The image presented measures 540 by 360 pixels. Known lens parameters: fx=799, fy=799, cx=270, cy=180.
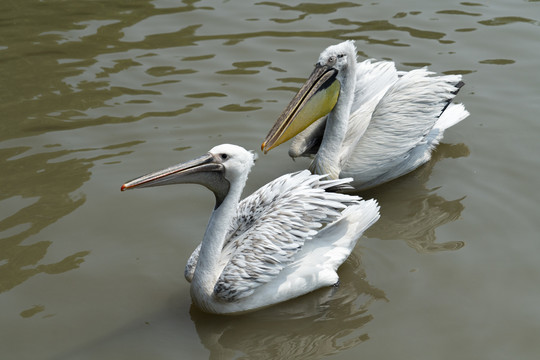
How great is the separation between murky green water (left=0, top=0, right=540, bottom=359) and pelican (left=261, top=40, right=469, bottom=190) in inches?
11.3

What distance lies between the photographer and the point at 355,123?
6.52 metres

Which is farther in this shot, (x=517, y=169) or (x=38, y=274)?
(x=517, y=169)

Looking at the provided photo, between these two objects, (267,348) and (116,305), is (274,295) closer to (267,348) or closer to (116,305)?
(267,348)

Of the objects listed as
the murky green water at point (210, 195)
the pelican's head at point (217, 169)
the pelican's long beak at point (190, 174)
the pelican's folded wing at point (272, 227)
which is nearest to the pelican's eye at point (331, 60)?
the murky green water at point (210, 195)

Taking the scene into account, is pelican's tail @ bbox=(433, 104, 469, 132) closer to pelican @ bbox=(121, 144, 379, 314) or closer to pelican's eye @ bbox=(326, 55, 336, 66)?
pelican's eye @ bbox=(326, 55, 336, 66)

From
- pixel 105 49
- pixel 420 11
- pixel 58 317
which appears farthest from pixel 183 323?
pixel 420 11

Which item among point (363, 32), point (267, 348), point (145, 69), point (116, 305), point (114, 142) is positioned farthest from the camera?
point (363, 32)

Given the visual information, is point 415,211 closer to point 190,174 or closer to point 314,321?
point 314,321

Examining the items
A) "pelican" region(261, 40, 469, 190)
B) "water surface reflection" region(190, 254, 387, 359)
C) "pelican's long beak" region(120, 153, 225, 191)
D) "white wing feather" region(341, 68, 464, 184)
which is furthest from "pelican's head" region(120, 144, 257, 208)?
"white wing feather" region(341, 68, 464, 184)

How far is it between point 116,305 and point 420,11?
547cm

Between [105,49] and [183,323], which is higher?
[105,49]

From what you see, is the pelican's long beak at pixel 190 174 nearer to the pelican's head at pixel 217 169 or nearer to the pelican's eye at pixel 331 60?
the pelican's head at pixel 217 169

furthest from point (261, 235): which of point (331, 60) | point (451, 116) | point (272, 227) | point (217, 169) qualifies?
point (451, 116)

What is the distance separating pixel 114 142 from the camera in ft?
22.4
